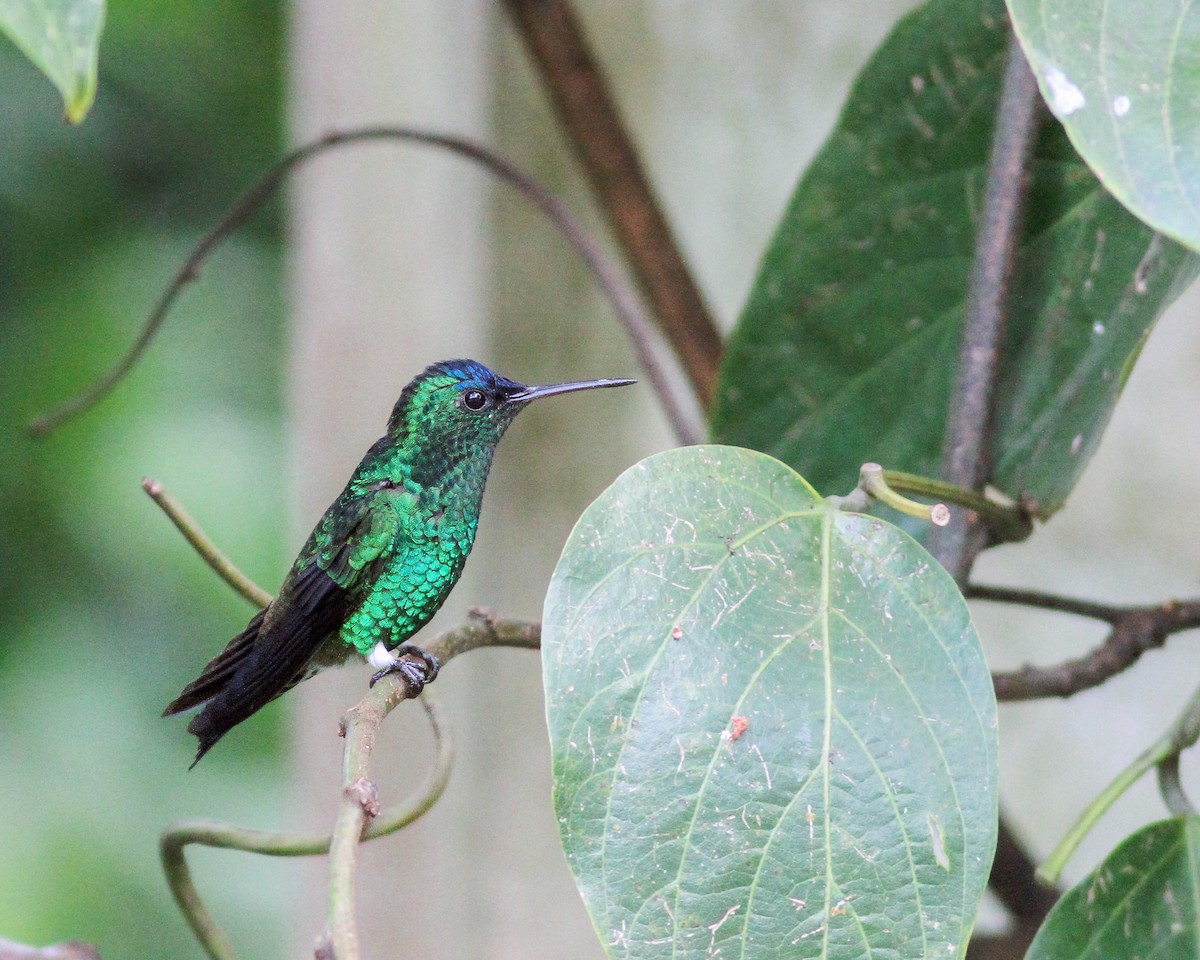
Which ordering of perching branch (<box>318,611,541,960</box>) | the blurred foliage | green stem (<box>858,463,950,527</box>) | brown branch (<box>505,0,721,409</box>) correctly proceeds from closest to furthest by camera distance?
perching branch (<box>318,611,541,960</box>)
green stem (<box>858,463,950,527</box>)
brown branch (<box>505,0,721,409</box>)
the blurred foliage

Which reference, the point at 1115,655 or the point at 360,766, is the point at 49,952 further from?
the point at 1115,655

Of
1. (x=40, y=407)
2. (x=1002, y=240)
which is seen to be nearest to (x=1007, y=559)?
(x=1002, y=240)

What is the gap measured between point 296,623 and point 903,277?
0.60m

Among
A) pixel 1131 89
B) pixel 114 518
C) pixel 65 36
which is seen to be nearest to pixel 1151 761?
pixel 1131 89

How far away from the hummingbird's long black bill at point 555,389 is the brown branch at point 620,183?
46 cm

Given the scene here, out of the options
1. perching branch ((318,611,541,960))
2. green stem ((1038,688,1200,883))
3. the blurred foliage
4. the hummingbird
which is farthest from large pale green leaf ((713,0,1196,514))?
the blurred foliage

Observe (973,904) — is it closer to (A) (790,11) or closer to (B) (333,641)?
(B) (333,641)

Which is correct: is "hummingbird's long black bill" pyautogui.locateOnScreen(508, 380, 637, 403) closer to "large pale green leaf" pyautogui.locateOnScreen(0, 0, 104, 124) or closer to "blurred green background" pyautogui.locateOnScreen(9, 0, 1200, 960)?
"large pale green leaf" pyautogui.locateOnScreen(0, 0, 104, 124)

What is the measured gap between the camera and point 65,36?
20.1 inches

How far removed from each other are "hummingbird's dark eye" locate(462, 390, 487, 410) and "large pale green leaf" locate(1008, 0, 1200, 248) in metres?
0.44

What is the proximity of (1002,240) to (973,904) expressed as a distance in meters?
0.50

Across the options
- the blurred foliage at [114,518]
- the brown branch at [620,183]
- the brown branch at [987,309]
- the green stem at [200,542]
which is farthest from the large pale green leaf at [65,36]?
the blurred foliage at [114,518]

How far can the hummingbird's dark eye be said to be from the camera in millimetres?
872

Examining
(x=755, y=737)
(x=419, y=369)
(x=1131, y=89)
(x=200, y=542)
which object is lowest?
(x=419, y=369)
